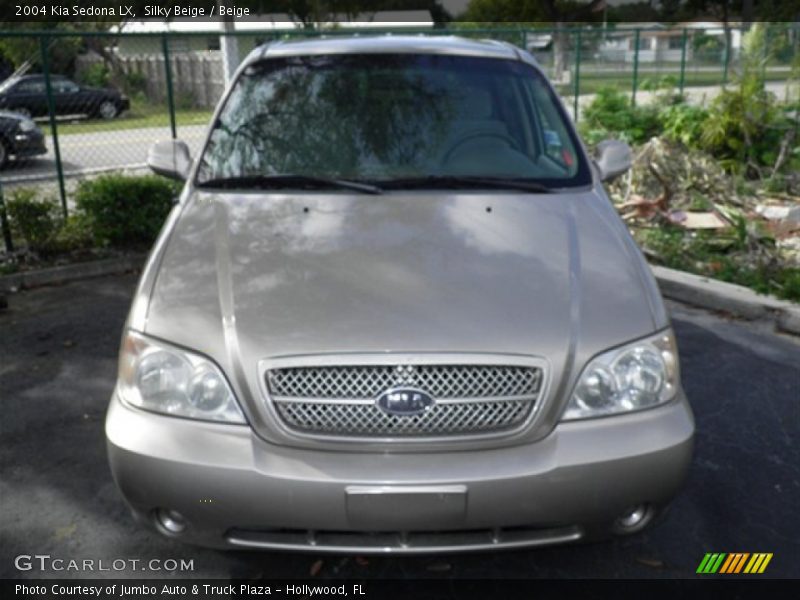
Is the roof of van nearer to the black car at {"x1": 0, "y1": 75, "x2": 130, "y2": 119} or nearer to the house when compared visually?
the black car at {"x1": 0, "y1": 75, "x2": 130, "y2": 119}

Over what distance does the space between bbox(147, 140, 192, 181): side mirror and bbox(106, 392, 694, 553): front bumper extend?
1875mm

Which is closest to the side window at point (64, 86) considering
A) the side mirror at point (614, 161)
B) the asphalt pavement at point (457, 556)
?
the asphalt pavement at point (457, 556)

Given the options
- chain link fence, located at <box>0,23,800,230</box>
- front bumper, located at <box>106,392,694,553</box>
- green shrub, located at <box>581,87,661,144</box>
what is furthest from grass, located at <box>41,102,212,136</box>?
front bumper, located at <box>106,392,694,553</box>

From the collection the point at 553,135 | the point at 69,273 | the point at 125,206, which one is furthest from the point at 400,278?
the point at 125,206

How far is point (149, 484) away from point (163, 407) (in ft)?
0.78

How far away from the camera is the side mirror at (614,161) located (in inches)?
154

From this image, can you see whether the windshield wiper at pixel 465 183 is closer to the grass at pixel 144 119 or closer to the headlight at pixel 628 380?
the headlight at pixel 628 380

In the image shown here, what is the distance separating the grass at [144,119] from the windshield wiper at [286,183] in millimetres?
4945

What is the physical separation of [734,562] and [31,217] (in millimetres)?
5944

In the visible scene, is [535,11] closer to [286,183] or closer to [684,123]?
[684,123]

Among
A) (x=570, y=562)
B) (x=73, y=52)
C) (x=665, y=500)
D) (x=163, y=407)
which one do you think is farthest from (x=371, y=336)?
(x=73, y=52)

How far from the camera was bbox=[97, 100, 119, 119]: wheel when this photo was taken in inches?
298

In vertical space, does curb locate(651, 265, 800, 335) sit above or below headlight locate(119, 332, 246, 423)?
below

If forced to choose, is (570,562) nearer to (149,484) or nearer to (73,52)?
(149,484)
